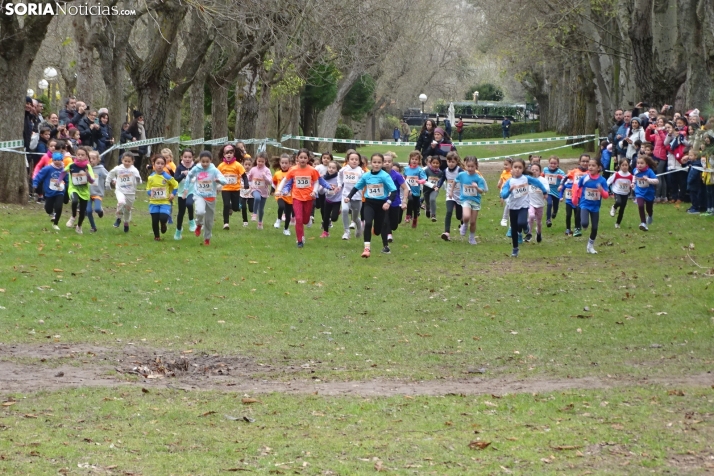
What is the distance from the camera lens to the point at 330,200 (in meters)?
22.3

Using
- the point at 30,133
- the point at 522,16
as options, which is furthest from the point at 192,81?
the point at 522,16

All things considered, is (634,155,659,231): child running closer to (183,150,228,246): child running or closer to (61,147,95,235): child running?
(183,150,228,246): child running

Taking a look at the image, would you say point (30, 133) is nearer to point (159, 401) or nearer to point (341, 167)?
point (341, 167)

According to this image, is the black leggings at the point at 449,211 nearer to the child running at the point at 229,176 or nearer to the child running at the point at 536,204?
the child running at the point at 536,204

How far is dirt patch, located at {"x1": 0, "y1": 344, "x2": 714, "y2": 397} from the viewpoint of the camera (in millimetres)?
9805

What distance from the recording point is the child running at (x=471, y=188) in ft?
68.3

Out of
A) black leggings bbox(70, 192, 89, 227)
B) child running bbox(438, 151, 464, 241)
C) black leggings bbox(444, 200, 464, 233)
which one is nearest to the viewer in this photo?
black leggings bbox(70, 192, 89, 227)

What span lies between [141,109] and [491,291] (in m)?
18.7

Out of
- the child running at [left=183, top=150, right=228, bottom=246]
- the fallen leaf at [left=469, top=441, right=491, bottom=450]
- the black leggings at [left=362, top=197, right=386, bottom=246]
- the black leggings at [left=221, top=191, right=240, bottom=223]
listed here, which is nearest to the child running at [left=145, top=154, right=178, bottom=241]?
the child running at [left=183, top=150, right=228, bottom=246]

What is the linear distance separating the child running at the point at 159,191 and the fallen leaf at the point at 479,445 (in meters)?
12.7

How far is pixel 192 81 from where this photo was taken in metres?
33.7

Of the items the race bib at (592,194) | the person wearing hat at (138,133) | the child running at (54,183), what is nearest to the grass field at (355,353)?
the child running at (54,183)

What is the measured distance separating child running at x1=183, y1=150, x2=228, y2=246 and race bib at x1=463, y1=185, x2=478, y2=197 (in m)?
4.64

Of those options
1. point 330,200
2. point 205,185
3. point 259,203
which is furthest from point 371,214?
point 259,203
